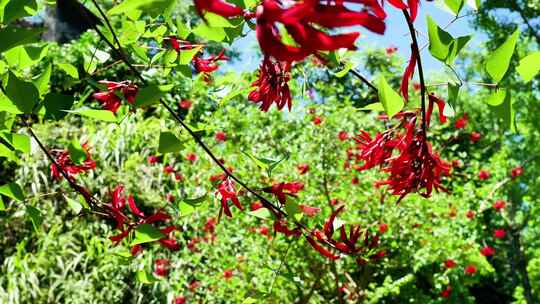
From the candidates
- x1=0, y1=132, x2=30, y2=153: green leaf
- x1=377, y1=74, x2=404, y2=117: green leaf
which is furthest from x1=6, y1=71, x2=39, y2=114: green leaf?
x1=377, y1=74, x2=404, y2=117: green leaf

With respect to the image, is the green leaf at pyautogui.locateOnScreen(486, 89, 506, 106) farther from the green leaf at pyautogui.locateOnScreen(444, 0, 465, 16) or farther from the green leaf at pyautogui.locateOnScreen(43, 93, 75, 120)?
the green leaf at pyautogui.locateOnScreen(43, 93, 75, 120)

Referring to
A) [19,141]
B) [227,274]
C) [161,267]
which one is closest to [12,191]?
[19,141]

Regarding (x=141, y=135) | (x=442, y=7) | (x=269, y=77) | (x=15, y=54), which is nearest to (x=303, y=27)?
(x=442, y=7)

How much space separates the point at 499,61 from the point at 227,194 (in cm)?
45

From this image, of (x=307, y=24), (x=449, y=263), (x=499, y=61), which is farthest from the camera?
(x=449, y=263)

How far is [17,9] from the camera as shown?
2.41 ft

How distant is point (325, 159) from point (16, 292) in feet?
7.26

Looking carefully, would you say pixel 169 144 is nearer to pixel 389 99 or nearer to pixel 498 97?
pixel 389 99

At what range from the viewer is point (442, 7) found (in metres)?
0.67

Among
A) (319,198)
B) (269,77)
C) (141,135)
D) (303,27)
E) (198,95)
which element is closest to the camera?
(303,27)

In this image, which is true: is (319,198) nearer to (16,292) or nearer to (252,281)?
(252,281)

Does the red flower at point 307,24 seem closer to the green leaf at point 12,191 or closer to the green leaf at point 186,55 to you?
the green leaf at point 186,55

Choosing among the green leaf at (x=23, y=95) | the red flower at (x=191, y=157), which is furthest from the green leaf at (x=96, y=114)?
the red flower at (x=191, y=157)

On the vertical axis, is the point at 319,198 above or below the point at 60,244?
above
